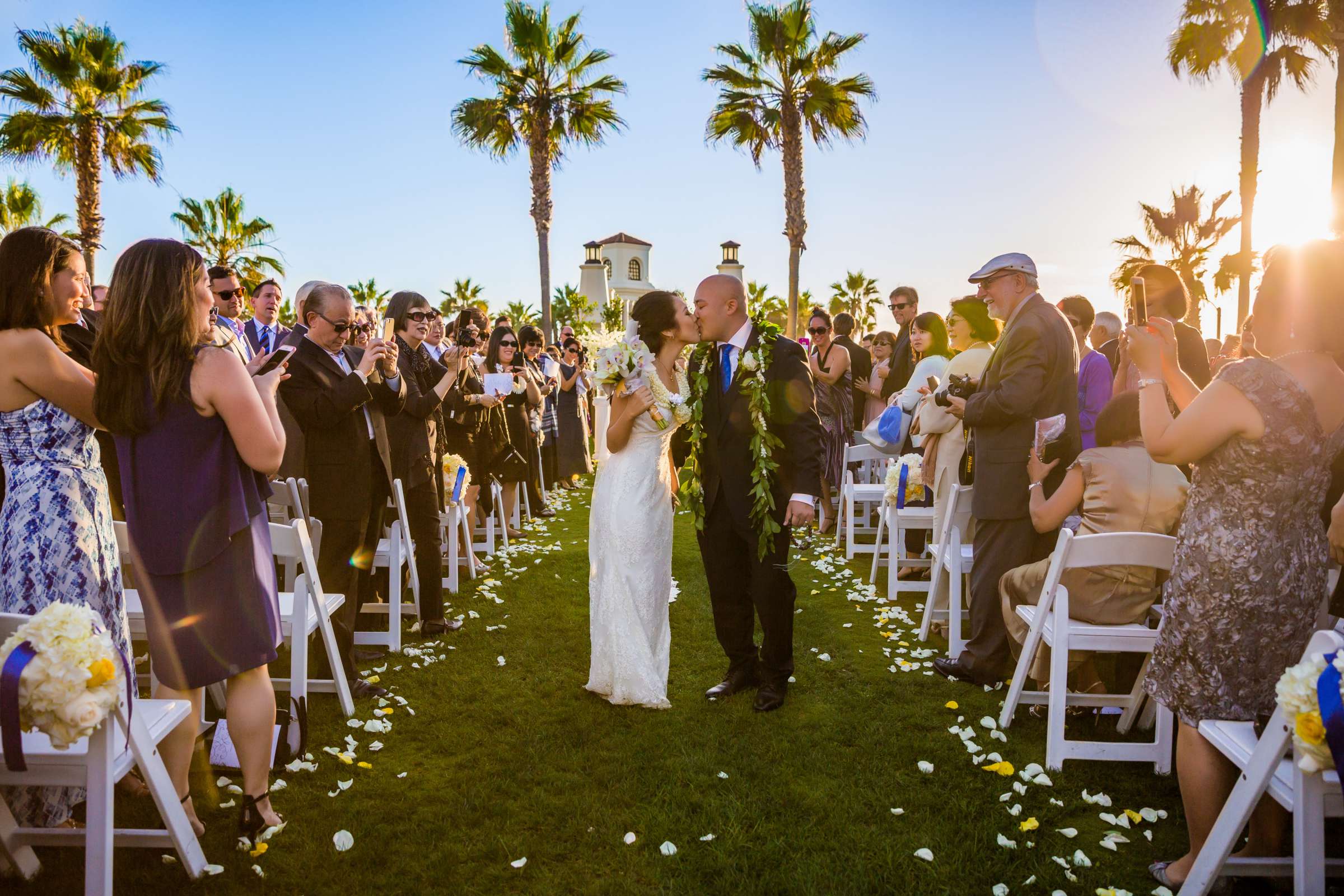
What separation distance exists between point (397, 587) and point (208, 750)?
171 centimetres

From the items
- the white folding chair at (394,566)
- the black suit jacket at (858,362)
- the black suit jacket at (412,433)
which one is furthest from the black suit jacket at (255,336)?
the black suit jacket at (858,362)

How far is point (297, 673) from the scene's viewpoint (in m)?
4.07

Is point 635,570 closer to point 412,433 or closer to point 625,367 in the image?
point 625,367

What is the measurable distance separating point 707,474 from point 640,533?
21.5 inches

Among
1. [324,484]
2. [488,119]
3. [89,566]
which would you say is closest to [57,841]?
[89,566]

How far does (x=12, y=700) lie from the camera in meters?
2.24

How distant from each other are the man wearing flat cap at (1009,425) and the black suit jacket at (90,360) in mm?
4571

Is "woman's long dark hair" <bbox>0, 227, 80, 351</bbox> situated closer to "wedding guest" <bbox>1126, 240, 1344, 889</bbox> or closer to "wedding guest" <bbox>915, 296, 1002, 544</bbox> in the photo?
"wedding guest" <bbox>1126, 240, 1344, 889</bbox>

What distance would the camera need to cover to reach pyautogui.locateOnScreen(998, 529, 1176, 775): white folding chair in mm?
3648

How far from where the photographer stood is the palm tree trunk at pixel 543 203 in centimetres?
2303

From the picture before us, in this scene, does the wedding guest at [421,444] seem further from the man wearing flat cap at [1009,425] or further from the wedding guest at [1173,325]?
the wedding guest at [1173,325]

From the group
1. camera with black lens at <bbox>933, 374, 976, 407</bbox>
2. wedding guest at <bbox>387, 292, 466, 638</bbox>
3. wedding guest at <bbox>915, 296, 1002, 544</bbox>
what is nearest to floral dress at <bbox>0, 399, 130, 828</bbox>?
wedding guest at <bbox>387, 292, 466, 638</bbox>

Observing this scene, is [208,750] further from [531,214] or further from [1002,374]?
[531,214]

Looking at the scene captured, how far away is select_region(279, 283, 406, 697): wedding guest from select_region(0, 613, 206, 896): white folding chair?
1.96 metres
